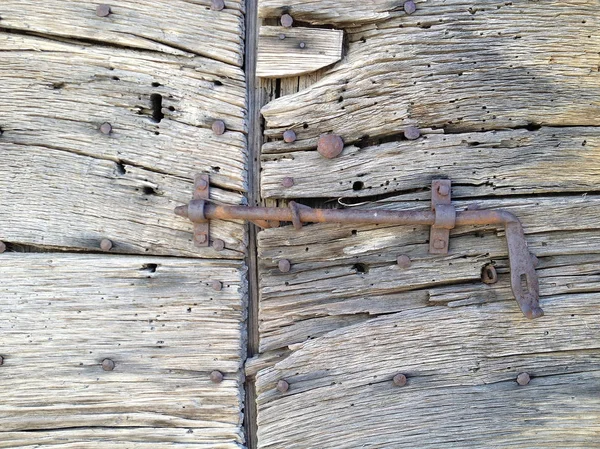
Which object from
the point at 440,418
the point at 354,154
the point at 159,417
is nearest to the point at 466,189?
the point at 354,154

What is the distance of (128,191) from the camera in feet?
5.28

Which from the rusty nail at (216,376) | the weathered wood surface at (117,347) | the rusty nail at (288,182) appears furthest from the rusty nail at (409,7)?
the rusty nail at (216,376)

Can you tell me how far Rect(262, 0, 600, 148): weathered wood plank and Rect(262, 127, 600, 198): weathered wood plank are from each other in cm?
5

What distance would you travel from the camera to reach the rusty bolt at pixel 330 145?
5.11ft

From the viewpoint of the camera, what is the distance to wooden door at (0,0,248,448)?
1.60m

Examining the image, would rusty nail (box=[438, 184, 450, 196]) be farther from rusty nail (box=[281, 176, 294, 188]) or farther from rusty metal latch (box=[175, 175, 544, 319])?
rusty nail (box=[281, 176, 294, 188])

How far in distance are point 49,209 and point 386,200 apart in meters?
1.02

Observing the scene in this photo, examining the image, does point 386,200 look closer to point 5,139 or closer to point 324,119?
point 324,119

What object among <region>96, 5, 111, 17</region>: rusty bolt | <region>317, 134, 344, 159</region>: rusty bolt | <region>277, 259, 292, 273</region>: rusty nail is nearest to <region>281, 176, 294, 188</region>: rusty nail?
<region>317, 134, 344, 159</region>: rusty bolt

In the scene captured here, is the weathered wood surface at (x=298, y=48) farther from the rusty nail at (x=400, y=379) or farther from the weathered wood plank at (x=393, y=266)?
the rusty nail at (x=400, y=379)

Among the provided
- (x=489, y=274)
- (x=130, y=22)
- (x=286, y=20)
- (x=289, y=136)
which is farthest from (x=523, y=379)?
(x=130, y=22)

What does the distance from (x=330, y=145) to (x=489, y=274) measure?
2.01ft

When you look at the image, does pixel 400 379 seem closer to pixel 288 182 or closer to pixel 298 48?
pixel 288 182

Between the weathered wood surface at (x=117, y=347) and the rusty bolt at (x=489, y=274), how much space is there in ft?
2.39
